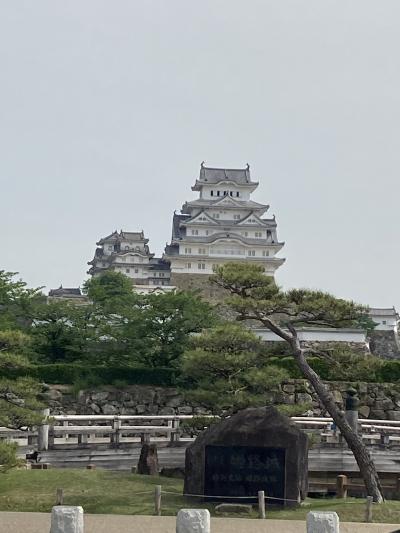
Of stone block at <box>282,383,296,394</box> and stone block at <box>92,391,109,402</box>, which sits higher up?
stone block at <box>282,383,296,394</box>

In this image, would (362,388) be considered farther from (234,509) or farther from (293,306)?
(234,509)

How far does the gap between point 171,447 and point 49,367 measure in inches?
419

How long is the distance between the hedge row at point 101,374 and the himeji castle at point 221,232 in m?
24.4

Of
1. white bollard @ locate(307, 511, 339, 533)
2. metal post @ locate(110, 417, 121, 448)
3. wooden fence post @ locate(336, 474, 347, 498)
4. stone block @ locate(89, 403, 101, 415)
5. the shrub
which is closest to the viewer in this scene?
white bollard @ locate(307, 511, 339, 533)

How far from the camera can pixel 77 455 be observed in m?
17.1

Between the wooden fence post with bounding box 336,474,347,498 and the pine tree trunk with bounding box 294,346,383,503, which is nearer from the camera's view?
the pine tree trunk with bounding box 294,346,383,503

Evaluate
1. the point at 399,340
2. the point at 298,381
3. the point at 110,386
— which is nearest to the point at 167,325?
the point at 110,386

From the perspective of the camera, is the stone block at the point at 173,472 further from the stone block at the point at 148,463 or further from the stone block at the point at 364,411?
the stone block at the point at 364,411

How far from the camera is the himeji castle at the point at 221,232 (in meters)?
54.4

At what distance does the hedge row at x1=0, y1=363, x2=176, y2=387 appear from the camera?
2800 cm

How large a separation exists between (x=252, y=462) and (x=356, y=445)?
194 cm

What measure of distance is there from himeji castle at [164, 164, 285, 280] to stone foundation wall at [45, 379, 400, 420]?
24.5 metres

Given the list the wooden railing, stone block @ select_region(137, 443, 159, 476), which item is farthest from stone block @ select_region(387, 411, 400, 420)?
stone block @ select_region(137, 443, 159, 476)

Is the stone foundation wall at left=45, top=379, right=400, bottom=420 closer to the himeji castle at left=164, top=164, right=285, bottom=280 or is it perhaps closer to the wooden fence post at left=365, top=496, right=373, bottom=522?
the wooden fence post at left=365, top=496, right=373, bottom=522
